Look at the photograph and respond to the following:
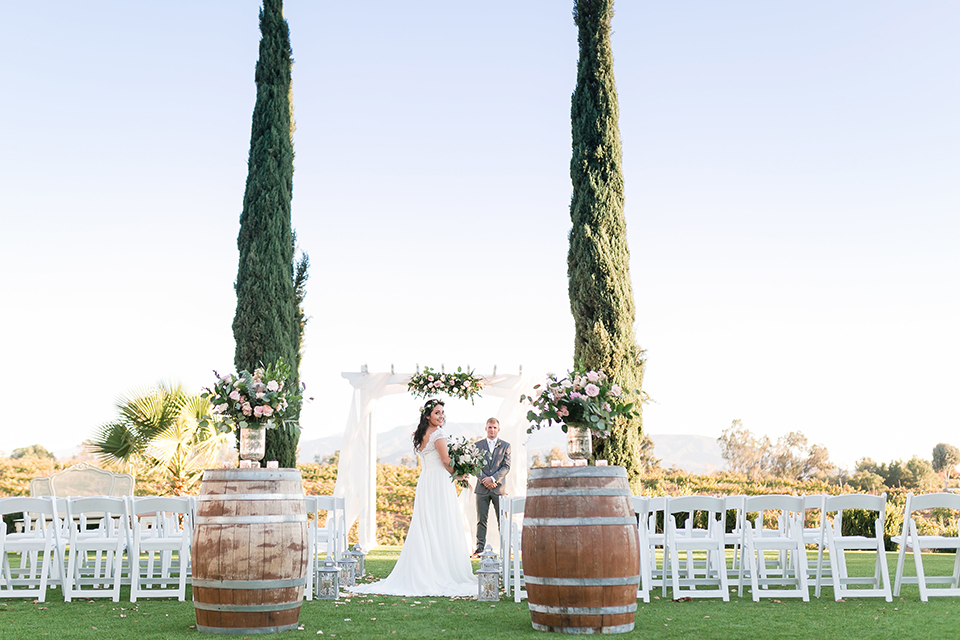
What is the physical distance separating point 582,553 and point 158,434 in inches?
335

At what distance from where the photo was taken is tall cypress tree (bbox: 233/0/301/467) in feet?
36.6

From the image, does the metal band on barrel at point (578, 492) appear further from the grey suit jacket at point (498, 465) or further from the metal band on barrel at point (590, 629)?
the grey suit jacket at point (498, 465)

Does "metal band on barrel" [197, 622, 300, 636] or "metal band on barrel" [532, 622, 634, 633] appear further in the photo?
"metal band on barrel" [197, 622, 300, 636]

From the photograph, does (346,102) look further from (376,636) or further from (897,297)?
(897,297)

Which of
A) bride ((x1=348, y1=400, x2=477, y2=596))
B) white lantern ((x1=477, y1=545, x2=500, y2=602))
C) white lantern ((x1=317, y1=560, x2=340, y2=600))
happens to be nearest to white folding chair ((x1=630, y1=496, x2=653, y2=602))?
white lantern ((x1=477, y1=545, x2=500, y2=602))

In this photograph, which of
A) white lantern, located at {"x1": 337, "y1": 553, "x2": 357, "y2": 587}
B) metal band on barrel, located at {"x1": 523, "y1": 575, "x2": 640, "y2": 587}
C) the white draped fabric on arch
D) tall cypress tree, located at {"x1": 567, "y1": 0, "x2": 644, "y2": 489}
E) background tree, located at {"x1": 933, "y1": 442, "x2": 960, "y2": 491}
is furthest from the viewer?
background tree, located at {"x1": 933, "y1": 442, "x2": 960, "y2": 491}

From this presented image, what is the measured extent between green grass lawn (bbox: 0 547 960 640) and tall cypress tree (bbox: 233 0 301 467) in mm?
5110

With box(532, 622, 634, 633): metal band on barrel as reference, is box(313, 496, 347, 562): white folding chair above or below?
above

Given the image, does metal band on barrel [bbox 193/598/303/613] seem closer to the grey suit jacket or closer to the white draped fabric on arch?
the grey suit jacket

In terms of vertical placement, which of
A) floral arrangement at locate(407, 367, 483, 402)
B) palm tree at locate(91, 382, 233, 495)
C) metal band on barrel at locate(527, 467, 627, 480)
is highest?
floral arrangement at locate(407, 367, 483, 402)

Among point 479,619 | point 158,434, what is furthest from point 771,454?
point 479,619

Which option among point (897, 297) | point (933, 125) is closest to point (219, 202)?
point (933, 125)

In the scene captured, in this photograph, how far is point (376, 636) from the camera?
4.37m

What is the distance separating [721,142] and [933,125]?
14.8 ft
